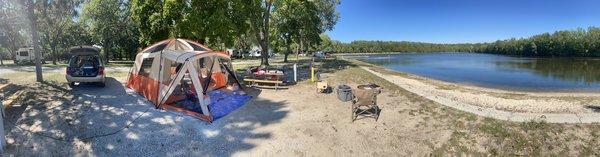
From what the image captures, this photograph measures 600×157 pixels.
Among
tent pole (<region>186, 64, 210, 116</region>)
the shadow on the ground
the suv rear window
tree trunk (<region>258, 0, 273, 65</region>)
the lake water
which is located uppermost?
tree trunk (<region>258, 0, 273, 65</region>)

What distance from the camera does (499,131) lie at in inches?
404

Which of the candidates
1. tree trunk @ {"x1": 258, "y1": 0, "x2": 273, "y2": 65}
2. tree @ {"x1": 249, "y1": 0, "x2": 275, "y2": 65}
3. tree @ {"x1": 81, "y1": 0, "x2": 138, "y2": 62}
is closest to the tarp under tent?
tree @ {"x1": 249, "y1": 0, "x2": 275, "y2": 65}

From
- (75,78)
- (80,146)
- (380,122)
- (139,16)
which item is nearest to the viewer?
(80,146)

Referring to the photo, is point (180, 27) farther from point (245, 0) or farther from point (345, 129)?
point (345, 129)

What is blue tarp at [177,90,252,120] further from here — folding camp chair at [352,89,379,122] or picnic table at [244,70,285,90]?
folding camp chair at [352,89,379,122]

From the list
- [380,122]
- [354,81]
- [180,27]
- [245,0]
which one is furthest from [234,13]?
[380,122]

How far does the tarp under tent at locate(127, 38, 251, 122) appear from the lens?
480 inches

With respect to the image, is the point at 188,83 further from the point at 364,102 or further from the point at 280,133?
the point at 364,102

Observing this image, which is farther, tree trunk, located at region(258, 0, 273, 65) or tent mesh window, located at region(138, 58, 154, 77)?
tree trunk, located at region(258, 0, 273, 65)

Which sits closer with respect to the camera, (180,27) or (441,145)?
(441,145)

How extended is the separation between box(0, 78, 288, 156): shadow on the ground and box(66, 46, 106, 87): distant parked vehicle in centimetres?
217

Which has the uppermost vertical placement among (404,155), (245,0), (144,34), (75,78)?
(245,0)

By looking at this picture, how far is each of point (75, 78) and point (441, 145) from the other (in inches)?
541

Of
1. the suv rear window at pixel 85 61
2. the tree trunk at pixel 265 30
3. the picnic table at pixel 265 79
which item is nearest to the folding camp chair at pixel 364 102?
the picnic table at pixel 265 79
